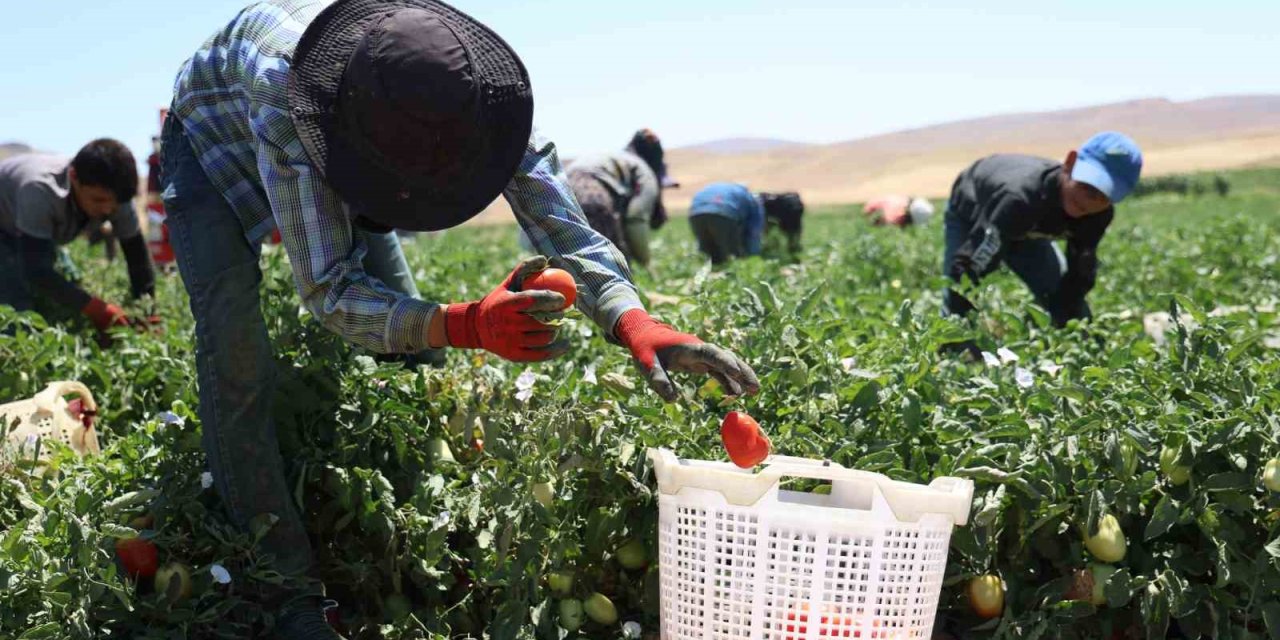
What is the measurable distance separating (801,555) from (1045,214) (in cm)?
296

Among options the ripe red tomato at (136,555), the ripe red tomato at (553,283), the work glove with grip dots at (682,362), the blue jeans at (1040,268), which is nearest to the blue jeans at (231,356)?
the ripe red tomato at (136,555)

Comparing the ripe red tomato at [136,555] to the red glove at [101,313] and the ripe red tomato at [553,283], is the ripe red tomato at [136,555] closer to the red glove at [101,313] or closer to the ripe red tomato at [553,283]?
the ripe red tomato at [553,283]

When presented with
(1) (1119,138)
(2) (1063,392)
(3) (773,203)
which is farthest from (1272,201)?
(2) (1063,392)

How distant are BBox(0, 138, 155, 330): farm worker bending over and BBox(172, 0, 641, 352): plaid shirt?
7.44ft

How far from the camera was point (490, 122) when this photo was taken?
1998 mm

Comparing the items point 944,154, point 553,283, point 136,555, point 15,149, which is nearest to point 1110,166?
point 553,283

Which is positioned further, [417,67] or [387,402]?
[387,402]

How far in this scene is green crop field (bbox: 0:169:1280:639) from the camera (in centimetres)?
237

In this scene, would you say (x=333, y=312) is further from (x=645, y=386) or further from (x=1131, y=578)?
→ (x=1131, y=578)

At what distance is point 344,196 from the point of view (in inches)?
79.1

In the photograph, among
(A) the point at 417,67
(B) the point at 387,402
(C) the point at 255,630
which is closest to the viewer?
(A) the point at 417,67

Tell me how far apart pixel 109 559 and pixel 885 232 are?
8.91 m

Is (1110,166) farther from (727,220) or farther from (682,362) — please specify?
(727,220)

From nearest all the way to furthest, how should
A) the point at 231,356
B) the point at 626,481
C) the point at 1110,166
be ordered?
the point at 231,356 → the point at 626,481 → the point at 1110,166
